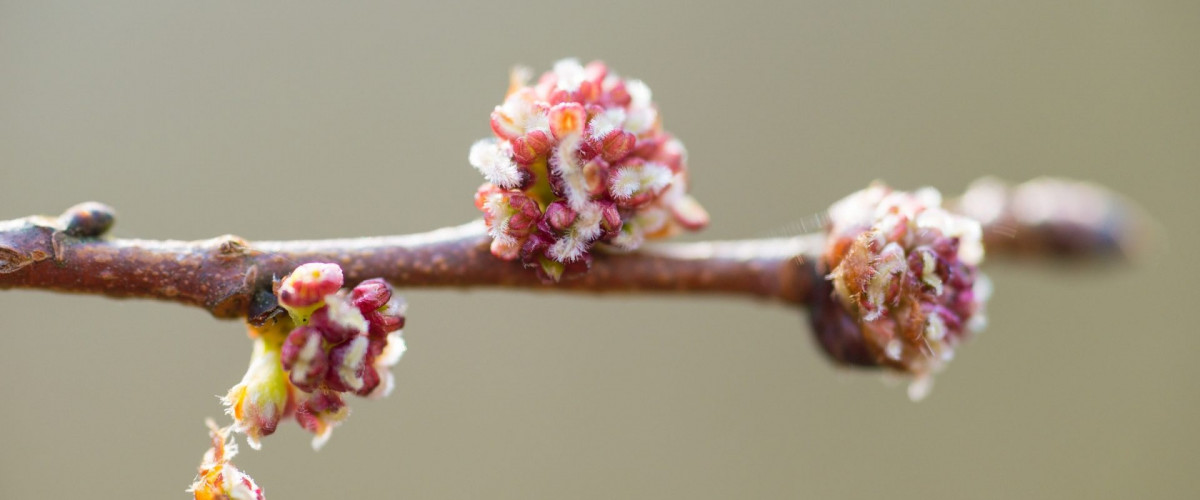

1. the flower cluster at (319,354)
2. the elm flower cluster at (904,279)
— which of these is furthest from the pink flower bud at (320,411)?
the elm flower cluster at (904,279)

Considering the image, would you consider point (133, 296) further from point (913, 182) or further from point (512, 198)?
point (913, 182)

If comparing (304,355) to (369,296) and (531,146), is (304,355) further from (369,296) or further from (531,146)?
(531,146)

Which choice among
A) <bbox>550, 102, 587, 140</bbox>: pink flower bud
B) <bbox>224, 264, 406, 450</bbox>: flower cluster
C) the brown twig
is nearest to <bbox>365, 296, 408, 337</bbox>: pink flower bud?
<bbox>224, 264, 406, 450</bbox>: flower cluster

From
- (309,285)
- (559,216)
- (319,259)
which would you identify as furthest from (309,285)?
(559,216)

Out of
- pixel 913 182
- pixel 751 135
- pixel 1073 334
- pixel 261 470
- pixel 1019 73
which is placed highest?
pixel 1019 73

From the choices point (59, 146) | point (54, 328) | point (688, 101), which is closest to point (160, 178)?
point (59, 146)

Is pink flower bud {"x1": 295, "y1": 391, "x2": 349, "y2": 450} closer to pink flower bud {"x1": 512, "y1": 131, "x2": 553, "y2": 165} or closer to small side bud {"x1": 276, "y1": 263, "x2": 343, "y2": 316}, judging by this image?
small side bud {"x1": 276, "y1": 263, "x2": 343, "y2": 316}
